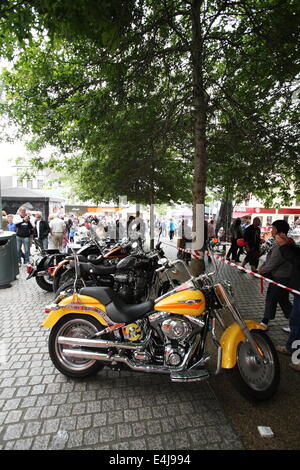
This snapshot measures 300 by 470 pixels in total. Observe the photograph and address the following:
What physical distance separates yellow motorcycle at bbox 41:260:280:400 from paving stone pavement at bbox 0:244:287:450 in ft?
0.95

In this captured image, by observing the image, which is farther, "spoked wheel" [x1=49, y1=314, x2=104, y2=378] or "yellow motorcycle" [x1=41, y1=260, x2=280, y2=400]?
"spoked wheel" [x1=49, y1=314, x2=104, y2=378]

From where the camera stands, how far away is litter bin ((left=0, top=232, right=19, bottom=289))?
22.2 feet

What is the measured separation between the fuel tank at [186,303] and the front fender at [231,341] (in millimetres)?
391

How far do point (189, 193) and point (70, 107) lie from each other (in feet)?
33.4

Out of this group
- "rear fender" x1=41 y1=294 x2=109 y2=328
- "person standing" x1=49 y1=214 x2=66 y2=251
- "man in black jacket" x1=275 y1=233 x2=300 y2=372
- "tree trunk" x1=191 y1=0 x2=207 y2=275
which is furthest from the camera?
"person standing" x1=49 y1=214 x2=66 y2=251

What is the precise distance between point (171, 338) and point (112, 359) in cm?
67

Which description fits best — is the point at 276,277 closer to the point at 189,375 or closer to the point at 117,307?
the point at 189,375

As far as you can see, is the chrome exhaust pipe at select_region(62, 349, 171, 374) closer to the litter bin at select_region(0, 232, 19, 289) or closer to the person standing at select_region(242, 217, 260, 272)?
the litter bin at select_region(0, 232, 19, 289)

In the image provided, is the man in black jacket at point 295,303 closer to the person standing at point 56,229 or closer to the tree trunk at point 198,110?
the tree trunk at point 198,110

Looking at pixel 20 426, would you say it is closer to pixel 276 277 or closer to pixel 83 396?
pixel 83 396

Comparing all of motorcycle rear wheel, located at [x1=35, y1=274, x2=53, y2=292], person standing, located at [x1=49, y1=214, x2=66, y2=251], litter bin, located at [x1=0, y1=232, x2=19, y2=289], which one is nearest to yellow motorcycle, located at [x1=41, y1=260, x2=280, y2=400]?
motorcycle rear wheel, located at [x1=35, y1=274, x2=53, y2=292]

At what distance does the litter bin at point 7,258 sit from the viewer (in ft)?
22.2

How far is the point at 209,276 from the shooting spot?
279cm

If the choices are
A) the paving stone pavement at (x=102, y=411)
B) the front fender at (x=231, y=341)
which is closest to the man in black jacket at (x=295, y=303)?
the front fender at (x=231, y=341)
